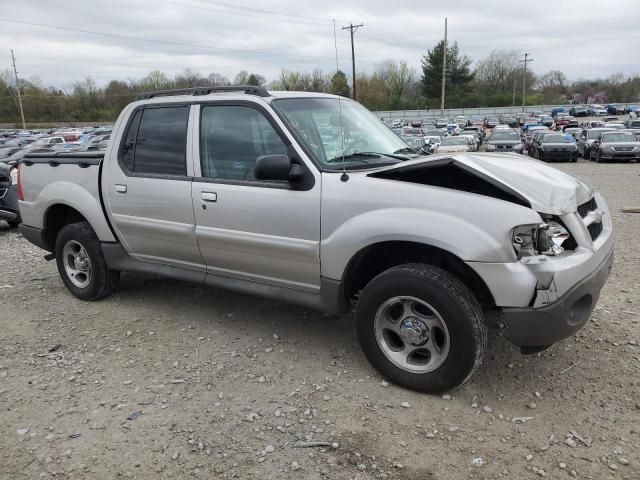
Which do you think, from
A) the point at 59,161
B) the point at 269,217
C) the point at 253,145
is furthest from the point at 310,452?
the point at 59,161

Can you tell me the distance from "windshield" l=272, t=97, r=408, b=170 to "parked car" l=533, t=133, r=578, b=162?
21855 mm

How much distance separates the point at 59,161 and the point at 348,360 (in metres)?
3.45

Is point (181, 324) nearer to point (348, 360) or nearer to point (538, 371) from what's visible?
point (348, 360)

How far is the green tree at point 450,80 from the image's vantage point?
282 ft

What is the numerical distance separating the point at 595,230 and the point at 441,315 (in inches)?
49.8

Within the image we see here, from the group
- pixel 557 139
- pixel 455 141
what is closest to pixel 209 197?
pixel 455 141

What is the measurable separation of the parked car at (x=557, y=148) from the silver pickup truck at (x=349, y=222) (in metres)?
21.8

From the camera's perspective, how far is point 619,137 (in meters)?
23.5

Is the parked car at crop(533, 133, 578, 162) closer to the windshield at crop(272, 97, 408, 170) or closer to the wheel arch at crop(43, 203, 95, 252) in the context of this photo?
the windshield at crop(272, 97, 408, 170)

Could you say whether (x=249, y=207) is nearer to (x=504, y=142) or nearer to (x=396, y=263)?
(x=396, y=263)

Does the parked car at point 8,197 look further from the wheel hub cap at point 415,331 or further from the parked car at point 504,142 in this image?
the parked car at point 504,142

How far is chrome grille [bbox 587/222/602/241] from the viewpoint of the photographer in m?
3.48

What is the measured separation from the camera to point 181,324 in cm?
479

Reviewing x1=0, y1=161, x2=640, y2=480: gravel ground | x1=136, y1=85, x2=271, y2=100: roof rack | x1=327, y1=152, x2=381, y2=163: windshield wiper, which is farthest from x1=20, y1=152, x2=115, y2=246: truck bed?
x1=327, y1=152, x2=381, y2=163: windshield wiper
